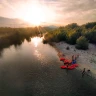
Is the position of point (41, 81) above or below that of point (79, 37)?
below

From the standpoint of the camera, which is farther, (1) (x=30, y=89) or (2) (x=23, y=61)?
(2) (x=23, y=61)

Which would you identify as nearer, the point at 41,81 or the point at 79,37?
the point at 41,81

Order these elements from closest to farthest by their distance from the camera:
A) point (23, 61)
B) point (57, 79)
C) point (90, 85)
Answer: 1. point (90, 85)
2. point (57, 79)
3. point (23, 61)

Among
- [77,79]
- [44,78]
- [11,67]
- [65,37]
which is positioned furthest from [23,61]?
[65,37]

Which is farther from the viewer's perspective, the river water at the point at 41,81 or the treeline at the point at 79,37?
the treeline at the point at 79,37

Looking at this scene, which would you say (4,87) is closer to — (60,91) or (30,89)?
(30,89)

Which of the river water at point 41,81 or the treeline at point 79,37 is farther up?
the treeline at point 79,37

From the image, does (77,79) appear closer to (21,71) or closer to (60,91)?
(60,91)

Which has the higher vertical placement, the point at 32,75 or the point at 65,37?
the point at 65,37

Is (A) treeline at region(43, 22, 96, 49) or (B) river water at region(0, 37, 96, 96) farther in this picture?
(A) treeline at region(43, 22, 96, 49)

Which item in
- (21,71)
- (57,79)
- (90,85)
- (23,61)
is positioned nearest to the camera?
(90,85)

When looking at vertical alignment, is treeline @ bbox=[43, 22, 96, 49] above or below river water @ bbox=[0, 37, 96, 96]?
above
